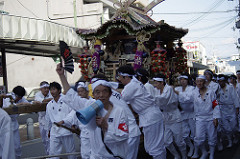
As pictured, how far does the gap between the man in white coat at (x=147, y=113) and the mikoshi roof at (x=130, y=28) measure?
3.63 metres

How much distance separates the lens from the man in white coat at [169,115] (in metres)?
6.25

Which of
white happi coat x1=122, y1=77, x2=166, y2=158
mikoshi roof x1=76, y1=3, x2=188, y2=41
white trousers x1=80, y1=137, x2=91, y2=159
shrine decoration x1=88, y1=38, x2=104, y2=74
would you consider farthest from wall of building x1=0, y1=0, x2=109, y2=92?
white happi coat x1=122, y1=77, x2=166, y2=158

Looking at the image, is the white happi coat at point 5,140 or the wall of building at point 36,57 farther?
the wall of building at point 36,57

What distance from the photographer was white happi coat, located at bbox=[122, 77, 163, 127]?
16.9 ft

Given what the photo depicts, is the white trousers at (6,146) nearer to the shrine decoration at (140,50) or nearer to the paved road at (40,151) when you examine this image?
the paved road at (40,151)

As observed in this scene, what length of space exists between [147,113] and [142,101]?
28 cm

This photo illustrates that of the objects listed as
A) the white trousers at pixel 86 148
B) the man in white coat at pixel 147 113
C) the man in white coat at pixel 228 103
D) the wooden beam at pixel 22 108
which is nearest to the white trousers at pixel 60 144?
the white trousers at pixel 86 148

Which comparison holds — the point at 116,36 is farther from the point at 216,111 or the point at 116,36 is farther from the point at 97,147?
the point at 97,147

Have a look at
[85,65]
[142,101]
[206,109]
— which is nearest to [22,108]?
[142,101]

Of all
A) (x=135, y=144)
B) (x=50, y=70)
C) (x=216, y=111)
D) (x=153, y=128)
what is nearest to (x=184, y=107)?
(x=216, y=111)

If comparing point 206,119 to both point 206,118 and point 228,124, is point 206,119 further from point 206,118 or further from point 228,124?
point 228,124

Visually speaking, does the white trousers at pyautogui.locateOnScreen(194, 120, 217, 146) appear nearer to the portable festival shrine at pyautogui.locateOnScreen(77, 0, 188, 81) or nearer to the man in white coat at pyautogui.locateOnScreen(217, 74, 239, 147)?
the portable festival shrine at pyautogui.locateOnScreen(77, 0, 188, 81)

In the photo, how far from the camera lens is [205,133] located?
6.66 m

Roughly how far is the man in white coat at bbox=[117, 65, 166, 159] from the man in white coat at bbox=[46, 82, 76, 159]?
140 cm
